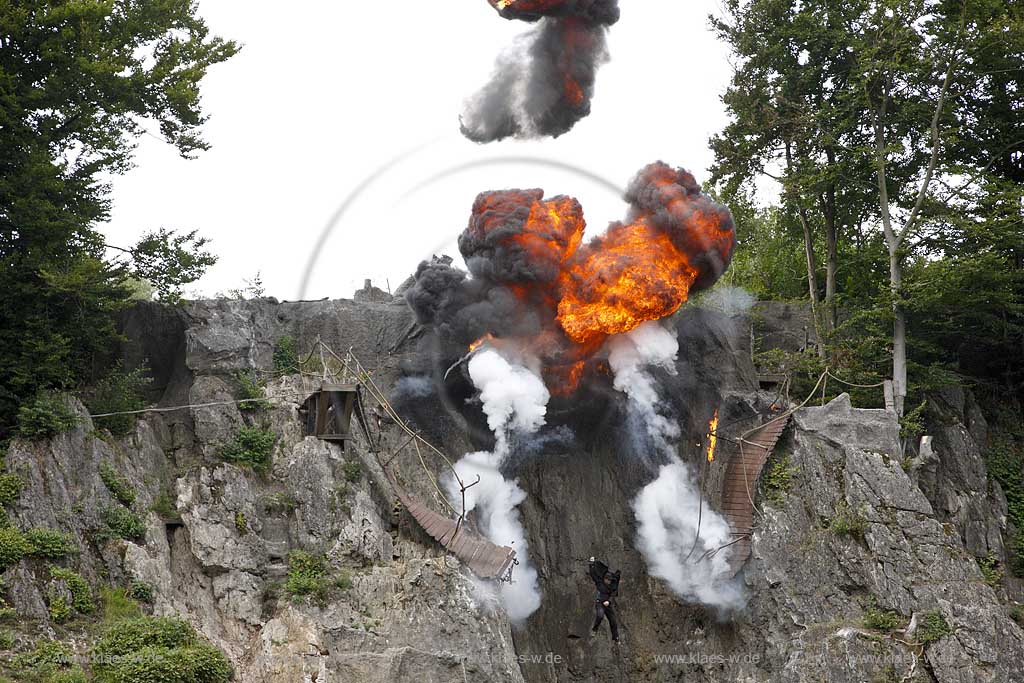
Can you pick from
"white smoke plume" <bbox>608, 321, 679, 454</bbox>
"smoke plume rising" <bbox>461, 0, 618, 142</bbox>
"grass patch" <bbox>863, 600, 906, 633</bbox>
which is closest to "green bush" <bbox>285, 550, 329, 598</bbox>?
"white smoke plume" <bbox>608, 321, 679, 454</bbox>

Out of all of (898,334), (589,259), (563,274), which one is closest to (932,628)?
(898,334)

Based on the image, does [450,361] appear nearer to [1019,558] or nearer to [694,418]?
[694,418]

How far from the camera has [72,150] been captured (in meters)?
26.2

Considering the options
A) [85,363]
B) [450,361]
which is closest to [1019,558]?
[450,361]

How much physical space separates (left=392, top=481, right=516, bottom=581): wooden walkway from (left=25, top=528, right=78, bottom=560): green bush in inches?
273

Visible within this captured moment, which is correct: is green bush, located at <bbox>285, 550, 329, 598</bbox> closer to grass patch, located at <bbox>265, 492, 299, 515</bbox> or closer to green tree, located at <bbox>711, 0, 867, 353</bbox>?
grass patch, located at <bbox>265, 492, 299, 515</bbox>

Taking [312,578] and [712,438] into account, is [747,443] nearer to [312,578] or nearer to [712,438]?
[712,438]

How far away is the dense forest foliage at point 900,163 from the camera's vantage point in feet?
102

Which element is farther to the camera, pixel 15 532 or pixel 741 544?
pixel 741 544

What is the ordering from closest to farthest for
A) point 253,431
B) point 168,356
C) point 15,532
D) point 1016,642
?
point 15,532 < point 1016,642 < point 253,431 < point 168,356

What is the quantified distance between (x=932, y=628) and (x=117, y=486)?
690 inches

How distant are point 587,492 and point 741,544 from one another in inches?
180

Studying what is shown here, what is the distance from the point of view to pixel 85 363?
26.5m

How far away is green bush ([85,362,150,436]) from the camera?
25.5m
